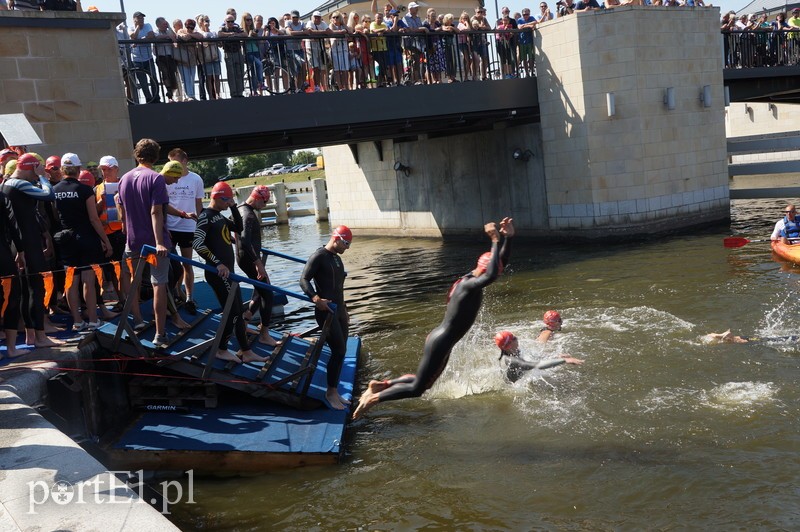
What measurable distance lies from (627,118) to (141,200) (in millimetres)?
15453

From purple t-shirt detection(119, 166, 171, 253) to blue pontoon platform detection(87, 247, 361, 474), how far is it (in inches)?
37.2

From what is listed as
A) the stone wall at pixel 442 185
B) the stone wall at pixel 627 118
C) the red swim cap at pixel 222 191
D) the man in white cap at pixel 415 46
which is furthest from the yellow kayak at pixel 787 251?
the red swim cap at pixel 222 191

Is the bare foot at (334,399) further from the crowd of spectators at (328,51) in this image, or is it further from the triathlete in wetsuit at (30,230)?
the crowd of spectators at (328,51)

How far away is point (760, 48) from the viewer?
81.3 feet

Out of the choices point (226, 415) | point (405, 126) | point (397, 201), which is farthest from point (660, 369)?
point (397, 201)

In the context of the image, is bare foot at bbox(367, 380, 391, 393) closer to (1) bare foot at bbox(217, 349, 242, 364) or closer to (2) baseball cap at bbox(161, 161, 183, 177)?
(1) bare foot at bbox(217, 349, 242, 364)

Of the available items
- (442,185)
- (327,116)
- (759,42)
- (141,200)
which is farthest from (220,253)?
(759,42)

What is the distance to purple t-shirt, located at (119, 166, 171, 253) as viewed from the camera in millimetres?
7641

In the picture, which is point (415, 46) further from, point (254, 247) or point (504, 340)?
point (504, 340)

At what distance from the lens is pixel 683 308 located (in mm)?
12352

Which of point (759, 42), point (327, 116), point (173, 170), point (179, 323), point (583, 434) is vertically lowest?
point (583, 434)

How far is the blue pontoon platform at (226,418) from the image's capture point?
7.14 m

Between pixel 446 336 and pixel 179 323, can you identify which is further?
pixel 179 323

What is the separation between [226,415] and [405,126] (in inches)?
518
